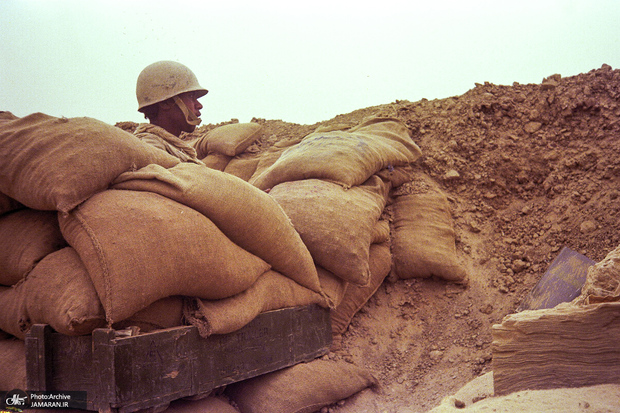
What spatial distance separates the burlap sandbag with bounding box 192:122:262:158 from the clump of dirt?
159 centimetres

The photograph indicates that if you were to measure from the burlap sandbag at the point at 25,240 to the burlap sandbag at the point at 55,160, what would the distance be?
0.40 feet

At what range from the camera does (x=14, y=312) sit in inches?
76.7

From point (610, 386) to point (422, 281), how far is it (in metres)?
1.94

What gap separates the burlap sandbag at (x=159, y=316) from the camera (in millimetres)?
1917

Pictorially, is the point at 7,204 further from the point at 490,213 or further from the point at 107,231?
the point at 490,213

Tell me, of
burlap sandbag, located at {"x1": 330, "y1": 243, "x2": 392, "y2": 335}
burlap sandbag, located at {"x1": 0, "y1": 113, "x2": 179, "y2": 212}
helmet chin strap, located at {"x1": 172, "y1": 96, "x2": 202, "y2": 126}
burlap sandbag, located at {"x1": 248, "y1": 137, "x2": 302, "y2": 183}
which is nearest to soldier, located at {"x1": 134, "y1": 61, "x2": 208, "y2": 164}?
helmet chin strap, located at {"x1": 172, "y1": 96, "x2": 202, "y2": 126}

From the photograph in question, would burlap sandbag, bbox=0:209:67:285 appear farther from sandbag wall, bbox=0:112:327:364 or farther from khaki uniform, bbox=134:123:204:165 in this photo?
khaki uniform, bbox=134:123:204:165

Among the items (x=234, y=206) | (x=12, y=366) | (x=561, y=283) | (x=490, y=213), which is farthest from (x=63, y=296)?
(x=490, y=213)

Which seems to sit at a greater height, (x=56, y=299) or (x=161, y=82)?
(x=161, y=82)

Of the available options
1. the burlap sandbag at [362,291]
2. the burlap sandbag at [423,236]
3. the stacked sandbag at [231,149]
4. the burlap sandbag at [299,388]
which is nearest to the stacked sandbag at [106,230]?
the burlap sandbag at [299,388]

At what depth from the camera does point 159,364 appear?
1.87m

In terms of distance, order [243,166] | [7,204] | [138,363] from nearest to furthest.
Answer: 1. [138,363]
2. [7,204]
3. [243,166]

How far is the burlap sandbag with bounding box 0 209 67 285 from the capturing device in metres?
1.96

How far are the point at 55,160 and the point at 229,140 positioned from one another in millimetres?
3292
